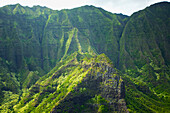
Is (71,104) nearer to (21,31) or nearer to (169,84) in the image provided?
(169,84)

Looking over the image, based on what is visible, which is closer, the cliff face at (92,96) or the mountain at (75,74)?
the cliff face at (92,96)

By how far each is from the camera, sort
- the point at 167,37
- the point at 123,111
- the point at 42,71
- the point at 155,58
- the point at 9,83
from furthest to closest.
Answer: the point at 167,37
the point at 155,58
the point at 42,71
the point at 9,83
the point at 123,111

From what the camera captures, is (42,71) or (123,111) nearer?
(123,111)

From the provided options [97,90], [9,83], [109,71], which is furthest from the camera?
Answer: [9,83]

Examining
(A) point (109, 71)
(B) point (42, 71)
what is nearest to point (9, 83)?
(B) point (42, 71)

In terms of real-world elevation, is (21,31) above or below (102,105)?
above

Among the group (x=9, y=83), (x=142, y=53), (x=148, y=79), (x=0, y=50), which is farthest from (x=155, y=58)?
(x=0, y=50)

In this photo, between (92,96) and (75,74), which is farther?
(75,74)

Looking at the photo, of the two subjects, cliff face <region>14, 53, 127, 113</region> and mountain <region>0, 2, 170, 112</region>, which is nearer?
cliff face <region>14, 53, 127, 113</region>

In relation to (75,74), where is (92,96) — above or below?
below

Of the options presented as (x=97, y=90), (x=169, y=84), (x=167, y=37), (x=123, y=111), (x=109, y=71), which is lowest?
(x=169, y=84)

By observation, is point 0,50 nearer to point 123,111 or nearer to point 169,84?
point 123,111
